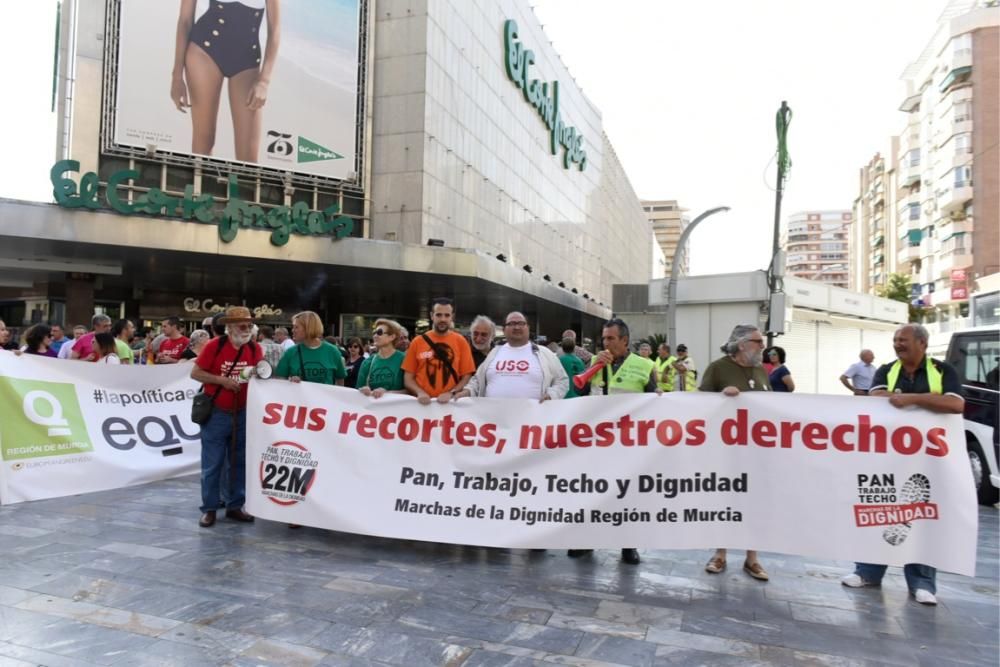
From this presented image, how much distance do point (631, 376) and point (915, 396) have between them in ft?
6.44

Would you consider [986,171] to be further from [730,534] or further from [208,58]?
[730,534]

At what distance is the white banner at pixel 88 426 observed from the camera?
6.23m

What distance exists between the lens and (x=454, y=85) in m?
26.5

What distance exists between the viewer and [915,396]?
4262mm

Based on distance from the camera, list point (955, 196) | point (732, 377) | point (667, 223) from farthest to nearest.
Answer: point (667, 223) → point (955, 196) → point (732, 377)

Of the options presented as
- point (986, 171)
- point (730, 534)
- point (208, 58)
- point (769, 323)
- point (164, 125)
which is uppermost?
point (986, 171)

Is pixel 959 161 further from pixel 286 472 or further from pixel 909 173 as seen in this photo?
pixel 286 472

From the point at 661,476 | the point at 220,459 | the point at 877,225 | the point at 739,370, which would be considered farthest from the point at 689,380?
the point at 877,225

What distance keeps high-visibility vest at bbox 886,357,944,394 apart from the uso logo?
4268 mm

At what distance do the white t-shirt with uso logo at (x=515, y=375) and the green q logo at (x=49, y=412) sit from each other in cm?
441

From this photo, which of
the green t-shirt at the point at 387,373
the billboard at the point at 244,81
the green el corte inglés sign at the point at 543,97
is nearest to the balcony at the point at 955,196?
the green el corte inglés sign at the point at 543,97

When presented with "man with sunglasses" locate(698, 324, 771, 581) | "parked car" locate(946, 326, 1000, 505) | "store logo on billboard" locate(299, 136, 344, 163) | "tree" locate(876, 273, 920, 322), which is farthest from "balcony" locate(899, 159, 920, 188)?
"man with sunglasses" locate(698, 324, 771, 581)

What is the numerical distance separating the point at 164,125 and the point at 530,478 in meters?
20.9

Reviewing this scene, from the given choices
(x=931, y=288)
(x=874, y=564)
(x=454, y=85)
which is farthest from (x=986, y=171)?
(x=874, y=564)
